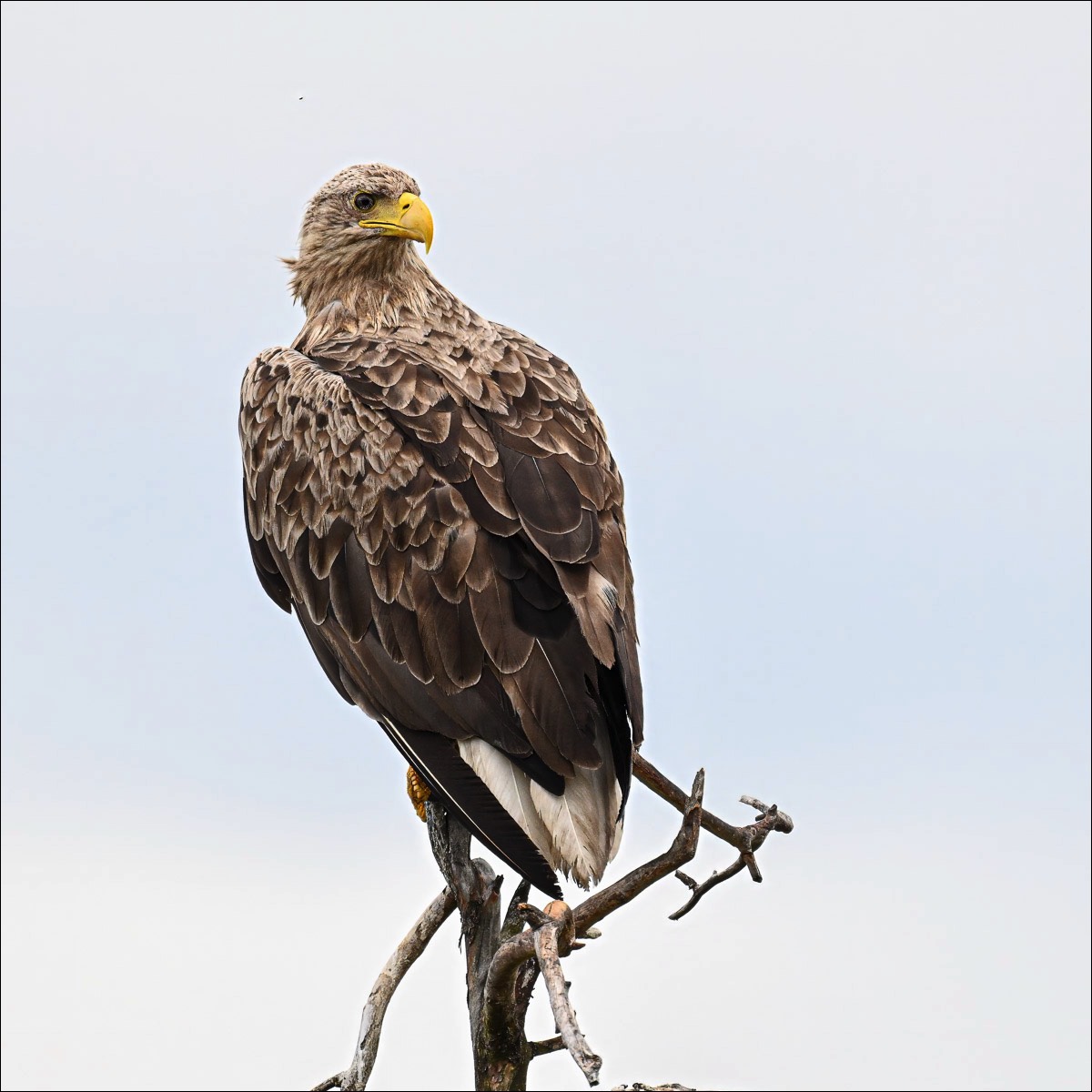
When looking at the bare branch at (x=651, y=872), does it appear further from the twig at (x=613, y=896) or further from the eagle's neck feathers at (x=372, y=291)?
the eagle's neck feathers at (x=372, y=291)

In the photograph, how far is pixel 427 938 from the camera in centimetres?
1097

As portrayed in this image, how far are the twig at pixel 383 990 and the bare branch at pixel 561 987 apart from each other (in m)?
2.14

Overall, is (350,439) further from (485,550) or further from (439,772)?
(439,772)

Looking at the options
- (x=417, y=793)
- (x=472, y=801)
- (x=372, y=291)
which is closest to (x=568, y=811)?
(x=472, y=801)

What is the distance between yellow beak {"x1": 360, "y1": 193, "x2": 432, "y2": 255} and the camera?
12.7 m

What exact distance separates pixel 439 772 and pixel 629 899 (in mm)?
1830

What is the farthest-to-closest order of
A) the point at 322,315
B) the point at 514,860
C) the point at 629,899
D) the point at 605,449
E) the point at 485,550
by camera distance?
the point at 322,315, the point at 605,449, the point at 485,550, the point at 514,860, the point at 629,899

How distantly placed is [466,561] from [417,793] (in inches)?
65.1

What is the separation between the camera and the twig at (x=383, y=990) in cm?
1055

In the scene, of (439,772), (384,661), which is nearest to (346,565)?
(384,661)

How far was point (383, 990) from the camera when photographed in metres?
10.7

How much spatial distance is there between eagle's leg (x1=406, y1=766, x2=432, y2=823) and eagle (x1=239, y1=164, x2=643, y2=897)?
0.02 meters

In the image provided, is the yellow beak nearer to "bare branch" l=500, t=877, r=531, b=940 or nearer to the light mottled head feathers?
the light mottled head feathers

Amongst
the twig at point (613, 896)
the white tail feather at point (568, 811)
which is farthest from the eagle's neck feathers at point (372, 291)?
the twig at point (613, 896)
